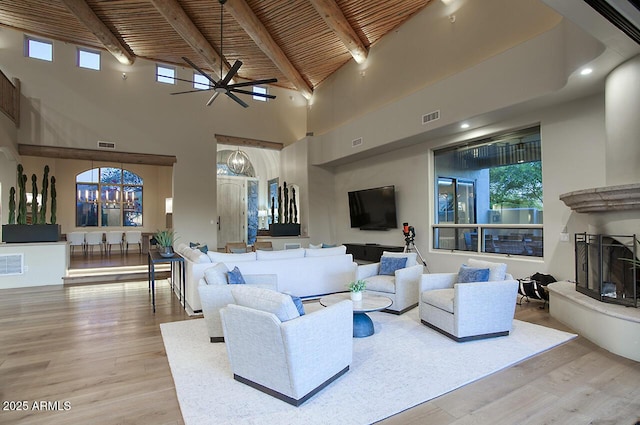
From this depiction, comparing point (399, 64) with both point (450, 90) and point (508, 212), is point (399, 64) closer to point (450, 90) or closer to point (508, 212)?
point (450, 90)

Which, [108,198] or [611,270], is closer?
[611,270]

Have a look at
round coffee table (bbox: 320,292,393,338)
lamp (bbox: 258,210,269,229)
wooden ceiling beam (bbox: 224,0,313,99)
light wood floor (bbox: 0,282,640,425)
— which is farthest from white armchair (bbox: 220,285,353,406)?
lamp (bbox: 258,210,269,229)

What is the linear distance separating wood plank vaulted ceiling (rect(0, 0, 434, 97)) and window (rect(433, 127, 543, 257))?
133 inches

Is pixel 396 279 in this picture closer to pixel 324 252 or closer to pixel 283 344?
pixel 324 252

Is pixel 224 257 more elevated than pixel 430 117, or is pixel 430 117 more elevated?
pixel 430 117

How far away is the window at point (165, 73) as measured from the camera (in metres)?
9.70

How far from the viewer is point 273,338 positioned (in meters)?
2.43

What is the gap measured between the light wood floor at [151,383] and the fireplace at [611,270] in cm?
60

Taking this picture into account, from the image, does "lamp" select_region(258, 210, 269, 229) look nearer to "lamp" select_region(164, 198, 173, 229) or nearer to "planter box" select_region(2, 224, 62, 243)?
"lamp" select_region(164, 198, 173, 229)

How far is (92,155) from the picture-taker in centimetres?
893

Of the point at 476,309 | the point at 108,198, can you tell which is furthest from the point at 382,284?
the point at 108,198

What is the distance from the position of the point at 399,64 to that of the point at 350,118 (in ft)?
6.99

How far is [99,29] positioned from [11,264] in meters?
5.36

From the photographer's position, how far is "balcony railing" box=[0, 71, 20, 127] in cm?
720
